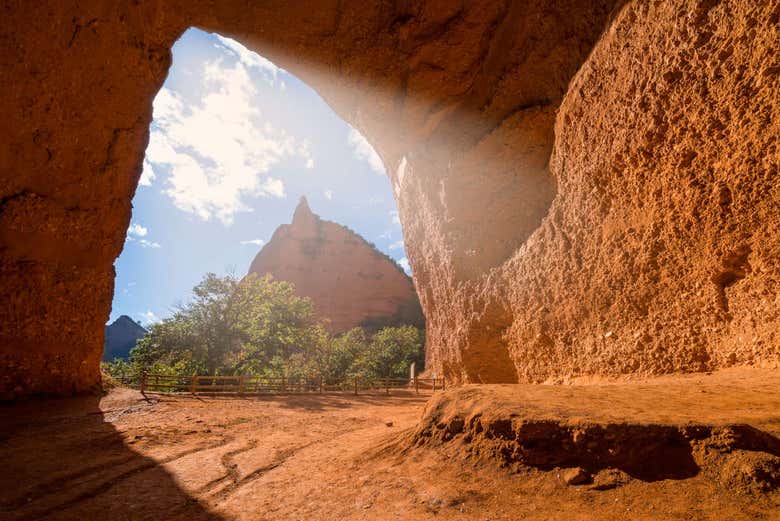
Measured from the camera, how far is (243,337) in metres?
20.1

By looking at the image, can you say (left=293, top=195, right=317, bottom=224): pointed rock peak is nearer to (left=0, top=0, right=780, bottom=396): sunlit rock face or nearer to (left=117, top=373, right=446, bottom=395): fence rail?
(left=117, top=373, right=446, bottom=395): fence rail

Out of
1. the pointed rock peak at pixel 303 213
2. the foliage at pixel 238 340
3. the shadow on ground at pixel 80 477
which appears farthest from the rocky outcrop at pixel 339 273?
the shadow on ground at pixel 80 477

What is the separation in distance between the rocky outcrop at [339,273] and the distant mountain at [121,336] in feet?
118

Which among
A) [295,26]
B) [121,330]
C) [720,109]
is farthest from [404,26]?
[121,330]

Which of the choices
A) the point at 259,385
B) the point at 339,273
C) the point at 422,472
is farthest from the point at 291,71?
the point at 339,273

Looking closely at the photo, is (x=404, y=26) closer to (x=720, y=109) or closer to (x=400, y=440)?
(x=720, y=109)

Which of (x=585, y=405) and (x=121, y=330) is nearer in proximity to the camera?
(x=585, y=405)

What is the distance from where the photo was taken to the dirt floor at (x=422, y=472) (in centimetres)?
223

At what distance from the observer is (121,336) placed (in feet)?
247

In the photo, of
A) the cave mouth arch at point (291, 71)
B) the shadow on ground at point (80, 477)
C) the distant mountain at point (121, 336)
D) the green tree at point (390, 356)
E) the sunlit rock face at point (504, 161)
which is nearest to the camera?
the shadow on ground at point (80, 477)

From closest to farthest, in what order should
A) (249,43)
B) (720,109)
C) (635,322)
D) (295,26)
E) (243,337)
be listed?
(720,109) → (635,322) → (295,26) → (249,43) → (243,337)

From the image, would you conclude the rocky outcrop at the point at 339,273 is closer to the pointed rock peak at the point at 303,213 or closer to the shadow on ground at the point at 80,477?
the pointed rock peak at the point at 303,213

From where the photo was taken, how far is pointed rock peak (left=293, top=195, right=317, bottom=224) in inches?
2388

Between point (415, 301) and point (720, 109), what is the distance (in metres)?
48.8
